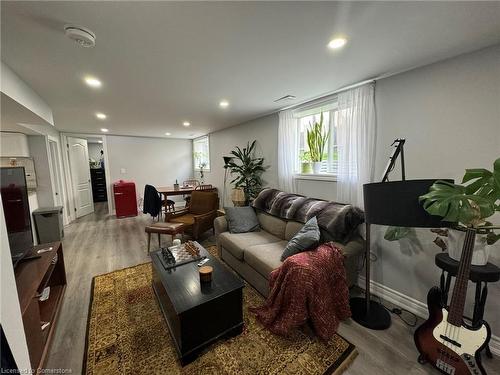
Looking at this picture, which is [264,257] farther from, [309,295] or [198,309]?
[198,309]

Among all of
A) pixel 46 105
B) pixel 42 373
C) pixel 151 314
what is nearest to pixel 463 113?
pixel 151 314

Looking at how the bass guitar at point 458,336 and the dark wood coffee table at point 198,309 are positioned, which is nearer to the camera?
the bass guitar at point 458,336

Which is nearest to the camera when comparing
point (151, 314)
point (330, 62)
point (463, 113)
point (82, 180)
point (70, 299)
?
point (463, 113)

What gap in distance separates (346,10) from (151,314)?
2.70m

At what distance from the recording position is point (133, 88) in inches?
89.0

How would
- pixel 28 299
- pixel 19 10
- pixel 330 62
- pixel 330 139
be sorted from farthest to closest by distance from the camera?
pixel 330 139, pixel 330 62, pixel 28 299, pixel 19 10

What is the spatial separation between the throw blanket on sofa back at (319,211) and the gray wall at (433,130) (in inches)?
13.7

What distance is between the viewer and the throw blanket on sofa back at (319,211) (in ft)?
6.95

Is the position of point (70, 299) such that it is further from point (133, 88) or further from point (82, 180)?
point (82, 180)

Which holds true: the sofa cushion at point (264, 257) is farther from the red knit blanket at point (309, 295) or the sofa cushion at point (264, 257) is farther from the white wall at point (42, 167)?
the white wall at point (42, 167)

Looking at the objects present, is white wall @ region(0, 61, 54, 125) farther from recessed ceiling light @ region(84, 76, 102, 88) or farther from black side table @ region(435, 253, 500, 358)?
black side table @ region(435, 253, 500, 358)

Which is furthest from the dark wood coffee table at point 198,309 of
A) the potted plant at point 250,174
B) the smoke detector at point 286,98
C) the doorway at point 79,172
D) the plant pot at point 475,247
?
the doorway at point 79,172

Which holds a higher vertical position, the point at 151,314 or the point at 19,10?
the point at 19,10

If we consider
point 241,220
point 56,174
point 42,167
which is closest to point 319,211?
point 241,220
